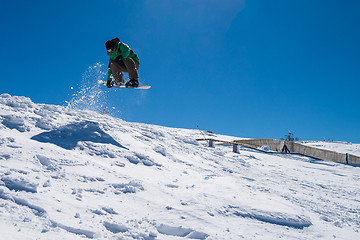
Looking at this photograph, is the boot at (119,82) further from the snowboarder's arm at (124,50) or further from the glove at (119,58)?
the snowboarder's arm at (124,50)

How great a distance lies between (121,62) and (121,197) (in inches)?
213

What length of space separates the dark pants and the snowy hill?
261 cm

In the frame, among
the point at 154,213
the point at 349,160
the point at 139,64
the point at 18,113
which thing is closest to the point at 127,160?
the point at 154,213

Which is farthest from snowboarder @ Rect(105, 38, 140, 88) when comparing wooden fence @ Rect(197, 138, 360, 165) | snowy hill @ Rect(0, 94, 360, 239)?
wooden fence @ Rect(197, 138, 360, 165)

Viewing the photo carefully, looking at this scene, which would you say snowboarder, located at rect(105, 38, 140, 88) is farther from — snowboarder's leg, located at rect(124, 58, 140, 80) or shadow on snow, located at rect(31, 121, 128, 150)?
shadow on snow, located at rect(31, 121, 128, 150)

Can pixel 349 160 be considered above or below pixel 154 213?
above

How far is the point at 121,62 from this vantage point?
7840 millimetres

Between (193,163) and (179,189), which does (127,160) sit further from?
(193,163)

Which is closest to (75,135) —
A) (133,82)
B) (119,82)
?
(133,82)

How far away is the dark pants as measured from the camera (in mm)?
7746

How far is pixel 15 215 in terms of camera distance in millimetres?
2291

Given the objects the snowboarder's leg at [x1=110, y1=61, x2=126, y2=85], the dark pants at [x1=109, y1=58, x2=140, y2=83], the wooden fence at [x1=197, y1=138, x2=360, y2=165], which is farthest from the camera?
the wooden fence at [x1=197, y1=138, x2=360, y2=165]

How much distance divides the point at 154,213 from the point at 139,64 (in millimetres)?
5784

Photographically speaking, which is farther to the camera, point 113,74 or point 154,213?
point 113,74
